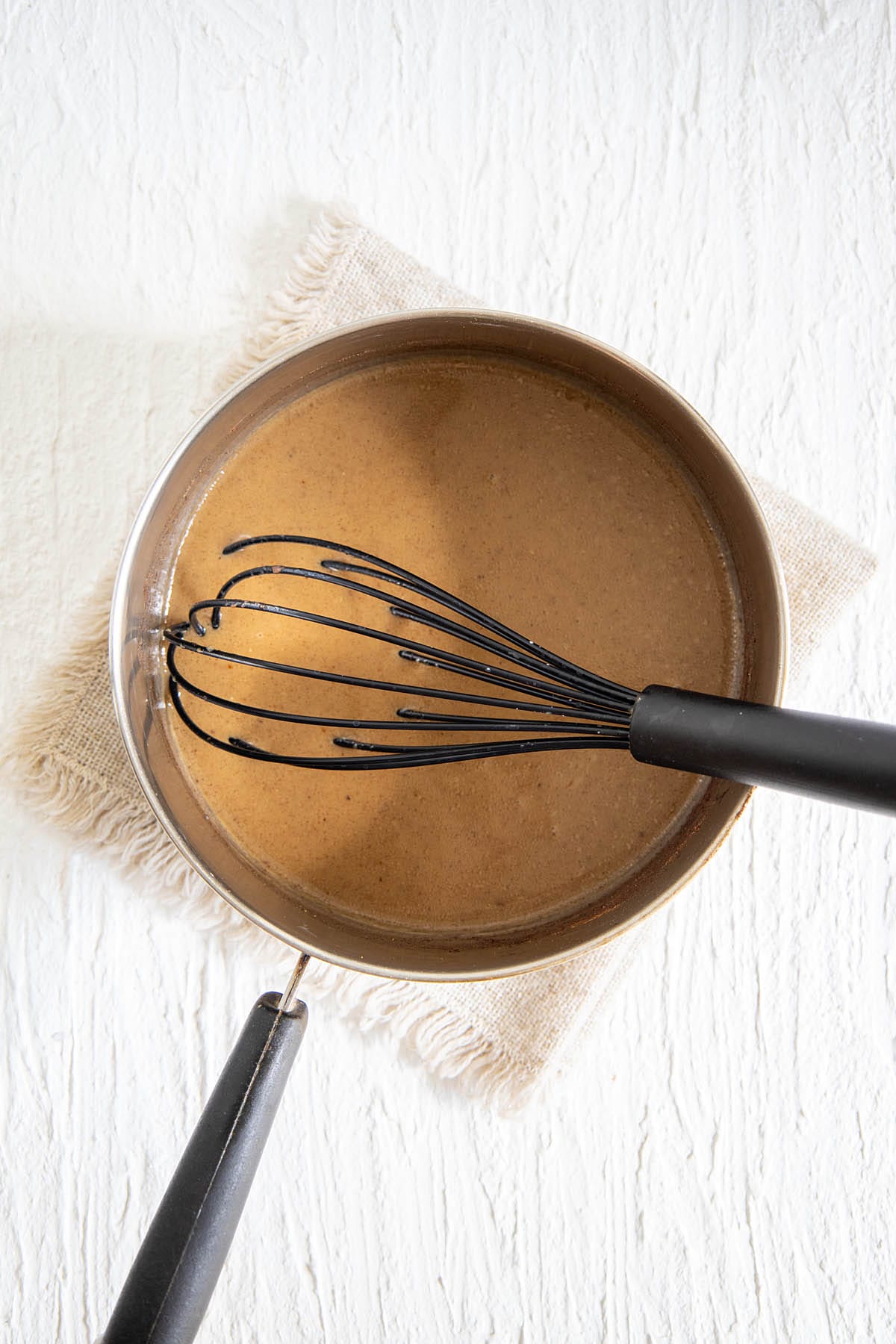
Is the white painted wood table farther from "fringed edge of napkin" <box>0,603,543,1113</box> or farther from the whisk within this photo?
the whisk

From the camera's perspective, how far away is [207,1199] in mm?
462

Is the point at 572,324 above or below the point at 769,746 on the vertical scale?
above

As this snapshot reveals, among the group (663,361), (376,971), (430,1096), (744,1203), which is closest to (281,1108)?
(430,1096)

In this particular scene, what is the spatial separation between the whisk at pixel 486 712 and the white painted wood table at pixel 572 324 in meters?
0.17

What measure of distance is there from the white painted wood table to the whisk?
0.17 m

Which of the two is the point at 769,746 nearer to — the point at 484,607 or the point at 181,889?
the point at 484,607

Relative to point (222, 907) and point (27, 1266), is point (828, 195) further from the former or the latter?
point (27, 1266)

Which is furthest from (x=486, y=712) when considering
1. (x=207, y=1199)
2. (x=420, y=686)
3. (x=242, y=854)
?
(x=207, y=1199)

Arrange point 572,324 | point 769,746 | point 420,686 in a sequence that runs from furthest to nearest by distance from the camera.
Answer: point 572,324
point 420,686
point 769,746

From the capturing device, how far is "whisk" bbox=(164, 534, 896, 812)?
0.44m

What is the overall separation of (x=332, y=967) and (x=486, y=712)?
207 mm

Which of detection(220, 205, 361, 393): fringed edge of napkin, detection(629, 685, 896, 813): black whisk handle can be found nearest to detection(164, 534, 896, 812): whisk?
detection(629, 685, 896, 813): black whisk handle

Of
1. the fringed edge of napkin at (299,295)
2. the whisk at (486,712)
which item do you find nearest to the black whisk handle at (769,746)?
the whisk at (486,712)

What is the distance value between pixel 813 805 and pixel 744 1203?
28cm
